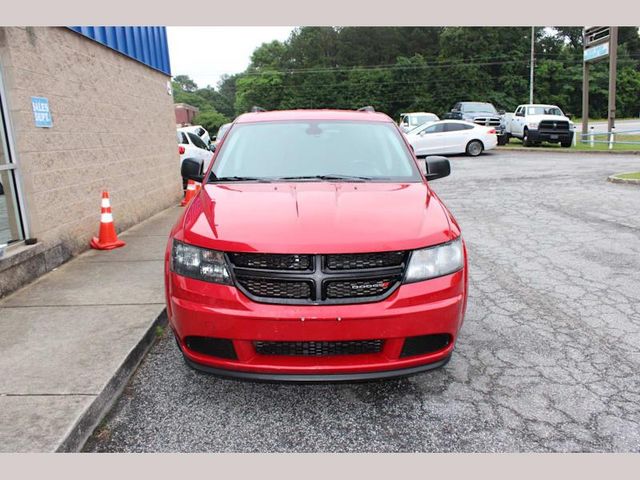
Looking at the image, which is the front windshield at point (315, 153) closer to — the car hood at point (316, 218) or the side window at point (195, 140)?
the car hood at point (316, 218)

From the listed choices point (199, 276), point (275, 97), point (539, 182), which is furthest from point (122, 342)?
point (275, 97)

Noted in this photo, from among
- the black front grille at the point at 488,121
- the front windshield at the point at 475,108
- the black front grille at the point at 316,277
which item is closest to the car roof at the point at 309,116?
the black front grille at the point at 316,277

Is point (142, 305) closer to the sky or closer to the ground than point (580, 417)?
closer to the sky

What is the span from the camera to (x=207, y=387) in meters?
3.37

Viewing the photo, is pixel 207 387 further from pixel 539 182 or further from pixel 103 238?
pixel 539 182

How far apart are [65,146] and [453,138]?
16988 mm

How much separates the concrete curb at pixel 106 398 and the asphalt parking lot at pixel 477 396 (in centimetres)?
6

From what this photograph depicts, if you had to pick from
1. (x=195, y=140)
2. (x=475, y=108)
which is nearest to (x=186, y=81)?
(x=475, y=108)

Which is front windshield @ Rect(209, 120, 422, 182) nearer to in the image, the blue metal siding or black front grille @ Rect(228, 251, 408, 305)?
black front grille @ Rect(228, 251, 408, 305)

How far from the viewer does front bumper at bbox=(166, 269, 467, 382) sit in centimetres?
269

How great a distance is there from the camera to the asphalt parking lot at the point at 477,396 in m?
2.78

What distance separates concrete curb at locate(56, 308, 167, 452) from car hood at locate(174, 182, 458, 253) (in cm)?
99

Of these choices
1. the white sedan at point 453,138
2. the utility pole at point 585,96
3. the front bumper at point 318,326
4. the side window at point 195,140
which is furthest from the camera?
the utility pole at point 585,96

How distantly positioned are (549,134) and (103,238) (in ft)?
70.0
